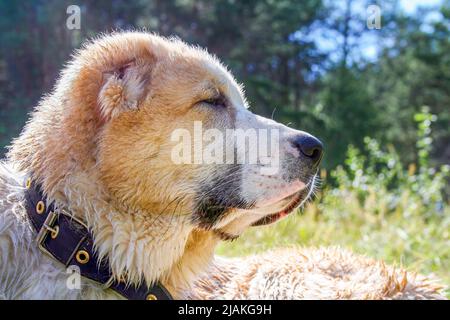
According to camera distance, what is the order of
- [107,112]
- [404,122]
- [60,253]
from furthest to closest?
[404,122] → [107,112] → [60,253]

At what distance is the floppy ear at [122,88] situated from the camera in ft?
8.73

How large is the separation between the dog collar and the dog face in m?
0.26

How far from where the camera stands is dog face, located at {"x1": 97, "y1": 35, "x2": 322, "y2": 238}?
2.66 metres

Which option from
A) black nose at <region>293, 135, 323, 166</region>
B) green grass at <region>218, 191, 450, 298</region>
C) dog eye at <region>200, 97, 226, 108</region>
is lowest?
green grass at <region>218, 191, 450, 298</region>

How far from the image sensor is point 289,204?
9.52 ft

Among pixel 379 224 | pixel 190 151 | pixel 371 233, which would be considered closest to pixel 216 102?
pixel 190 151

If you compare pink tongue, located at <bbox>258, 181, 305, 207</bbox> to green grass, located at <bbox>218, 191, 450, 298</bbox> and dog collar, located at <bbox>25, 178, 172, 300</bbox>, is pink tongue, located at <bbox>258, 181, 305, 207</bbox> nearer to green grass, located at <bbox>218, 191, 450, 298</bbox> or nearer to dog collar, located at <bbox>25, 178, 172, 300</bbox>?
dog collar, located at <bbox>25, 178, 172, 300</bbox>

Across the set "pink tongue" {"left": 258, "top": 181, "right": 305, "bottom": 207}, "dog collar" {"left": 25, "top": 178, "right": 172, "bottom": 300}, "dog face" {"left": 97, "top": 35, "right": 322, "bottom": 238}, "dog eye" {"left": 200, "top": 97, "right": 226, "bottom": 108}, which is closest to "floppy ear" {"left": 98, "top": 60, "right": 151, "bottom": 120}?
"dog face" {"left": 97, "top": 35, "right": 322, "bottom": 238}

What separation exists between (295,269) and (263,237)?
6.78ft

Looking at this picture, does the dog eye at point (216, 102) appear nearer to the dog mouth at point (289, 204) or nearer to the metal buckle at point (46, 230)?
the dog mouth at point (289, 204)

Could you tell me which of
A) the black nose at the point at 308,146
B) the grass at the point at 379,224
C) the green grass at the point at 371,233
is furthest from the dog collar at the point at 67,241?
the grass at the point at 379,224

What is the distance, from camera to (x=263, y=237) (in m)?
5.74
